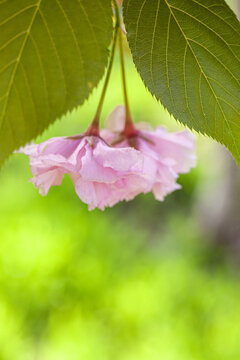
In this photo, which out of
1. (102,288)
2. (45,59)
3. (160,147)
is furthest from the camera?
(102,288)

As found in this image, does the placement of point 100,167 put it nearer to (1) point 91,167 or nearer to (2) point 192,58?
(1) point 91,167

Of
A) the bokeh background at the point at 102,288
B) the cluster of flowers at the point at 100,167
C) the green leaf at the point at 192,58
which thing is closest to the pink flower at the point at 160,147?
the cluster of flowers at the point at 100,167

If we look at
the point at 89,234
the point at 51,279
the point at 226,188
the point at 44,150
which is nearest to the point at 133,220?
the point at 226,188

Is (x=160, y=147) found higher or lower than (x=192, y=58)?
lower

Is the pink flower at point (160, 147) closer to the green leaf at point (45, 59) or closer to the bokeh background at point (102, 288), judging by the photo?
the green leaf at point (45, 59)

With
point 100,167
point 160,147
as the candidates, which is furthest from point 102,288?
point 100,167

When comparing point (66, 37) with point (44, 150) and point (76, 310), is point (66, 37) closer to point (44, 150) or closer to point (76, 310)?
point (44, 150)
